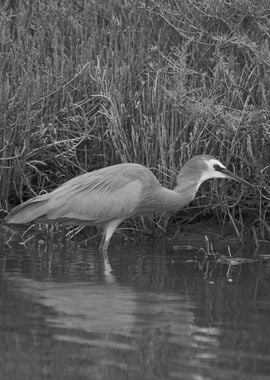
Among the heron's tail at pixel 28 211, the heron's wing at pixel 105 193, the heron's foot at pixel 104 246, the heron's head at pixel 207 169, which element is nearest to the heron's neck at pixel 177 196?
the heron's head at pixel 207 169

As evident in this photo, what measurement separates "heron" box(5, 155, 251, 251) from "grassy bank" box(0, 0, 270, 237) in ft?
1.10

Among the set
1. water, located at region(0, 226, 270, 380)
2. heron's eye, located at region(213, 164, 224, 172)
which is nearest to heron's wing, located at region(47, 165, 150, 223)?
water, located at region(0, 226, 270, 380)

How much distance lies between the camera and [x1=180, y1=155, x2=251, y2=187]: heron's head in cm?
878

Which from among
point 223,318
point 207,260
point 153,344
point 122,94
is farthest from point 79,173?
point 153,344

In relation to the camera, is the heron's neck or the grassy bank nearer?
the heron's neck

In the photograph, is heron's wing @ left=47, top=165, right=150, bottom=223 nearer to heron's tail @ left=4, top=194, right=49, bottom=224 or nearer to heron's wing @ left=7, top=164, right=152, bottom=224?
heron's wing @ left=7, top=164, right=152, bottom=224

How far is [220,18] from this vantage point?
31.3ft

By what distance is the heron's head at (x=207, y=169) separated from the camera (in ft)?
28.8

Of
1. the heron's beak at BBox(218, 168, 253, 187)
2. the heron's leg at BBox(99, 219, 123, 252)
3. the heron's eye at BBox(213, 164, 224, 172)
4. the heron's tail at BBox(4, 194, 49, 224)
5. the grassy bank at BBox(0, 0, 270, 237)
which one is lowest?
the heron's leg at BBox(99, 219, 123, 252)

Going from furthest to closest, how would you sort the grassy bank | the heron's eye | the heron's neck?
the grassy bank
the heron's neck
the heron's eye

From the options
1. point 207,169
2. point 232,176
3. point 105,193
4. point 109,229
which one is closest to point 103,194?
point 105,193

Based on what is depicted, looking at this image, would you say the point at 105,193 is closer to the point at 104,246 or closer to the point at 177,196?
the point at 104,246

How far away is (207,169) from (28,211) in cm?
159

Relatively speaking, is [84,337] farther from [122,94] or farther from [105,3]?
[105,3]
